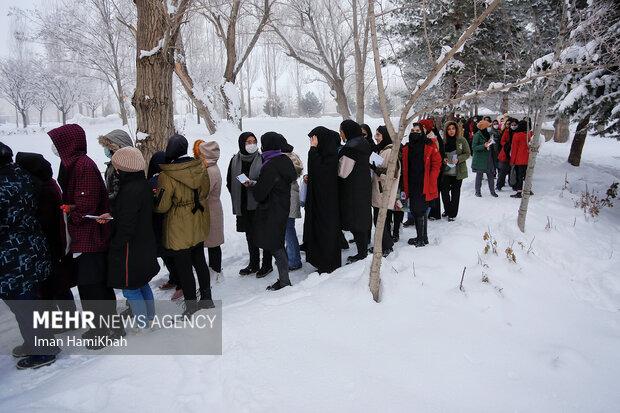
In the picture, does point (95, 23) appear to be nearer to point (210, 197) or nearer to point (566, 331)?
point (210, 197)

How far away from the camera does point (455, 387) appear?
2.38 meters

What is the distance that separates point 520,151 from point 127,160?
7.70m

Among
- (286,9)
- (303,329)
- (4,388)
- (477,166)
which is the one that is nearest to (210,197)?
(303,329)

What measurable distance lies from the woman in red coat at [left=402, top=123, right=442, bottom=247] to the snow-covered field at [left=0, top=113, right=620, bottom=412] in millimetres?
727

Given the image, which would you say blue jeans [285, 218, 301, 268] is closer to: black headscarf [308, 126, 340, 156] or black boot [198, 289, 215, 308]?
black headscarf [308, 126, 340, 156]

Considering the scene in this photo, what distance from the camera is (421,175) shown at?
517cm

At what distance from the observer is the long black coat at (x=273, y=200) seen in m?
3.99

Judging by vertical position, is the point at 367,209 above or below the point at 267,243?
above

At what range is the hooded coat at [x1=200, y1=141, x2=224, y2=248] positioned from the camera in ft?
14.5

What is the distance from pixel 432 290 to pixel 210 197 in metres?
2.80

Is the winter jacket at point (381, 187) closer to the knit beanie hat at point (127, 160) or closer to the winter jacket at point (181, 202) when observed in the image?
the winter jacket at point (181, 202)

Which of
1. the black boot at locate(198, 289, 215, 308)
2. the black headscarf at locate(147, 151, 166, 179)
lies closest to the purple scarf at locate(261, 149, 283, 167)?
the black headscarf at locate(147, 151, 166, 179)

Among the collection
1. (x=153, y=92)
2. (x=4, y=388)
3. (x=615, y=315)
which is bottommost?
(x=4, y=388)

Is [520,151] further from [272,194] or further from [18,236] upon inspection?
[18,236]
